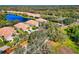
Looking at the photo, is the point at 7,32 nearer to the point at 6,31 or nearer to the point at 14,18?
the point at 6,31

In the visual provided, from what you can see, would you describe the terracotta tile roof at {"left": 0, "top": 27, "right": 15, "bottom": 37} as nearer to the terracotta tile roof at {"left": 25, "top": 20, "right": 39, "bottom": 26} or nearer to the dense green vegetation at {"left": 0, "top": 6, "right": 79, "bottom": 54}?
the dense green vegetation at {"left": 0, "top": 6, "right": 79, "bottom": 54}

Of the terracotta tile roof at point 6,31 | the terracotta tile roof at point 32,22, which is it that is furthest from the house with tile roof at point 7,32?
the terracotta tile roof at point 32,22

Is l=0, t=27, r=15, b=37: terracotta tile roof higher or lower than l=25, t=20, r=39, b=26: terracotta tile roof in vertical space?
lower

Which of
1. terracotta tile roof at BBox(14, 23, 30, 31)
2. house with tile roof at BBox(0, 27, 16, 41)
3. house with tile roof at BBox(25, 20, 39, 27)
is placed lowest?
house with tile roof at BBox(0, 27, 16, 41)

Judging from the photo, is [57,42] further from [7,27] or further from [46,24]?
[7,27]

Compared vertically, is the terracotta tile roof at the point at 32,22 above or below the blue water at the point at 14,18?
below

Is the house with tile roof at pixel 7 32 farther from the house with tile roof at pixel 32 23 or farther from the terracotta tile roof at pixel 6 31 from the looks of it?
the house with tile roof at pixel 32 23

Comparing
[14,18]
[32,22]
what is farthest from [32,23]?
[14,18]

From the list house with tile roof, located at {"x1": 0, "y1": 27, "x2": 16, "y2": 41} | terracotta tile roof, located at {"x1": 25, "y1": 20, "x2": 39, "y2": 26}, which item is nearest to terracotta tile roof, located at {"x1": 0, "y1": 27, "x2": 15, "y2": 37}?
house with tile roof, located at {"x1": 0, "y1": 27, "x2": 16, "y2": 41}

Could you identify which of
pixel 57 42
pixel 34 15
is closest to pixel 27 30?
pixel 34 15
